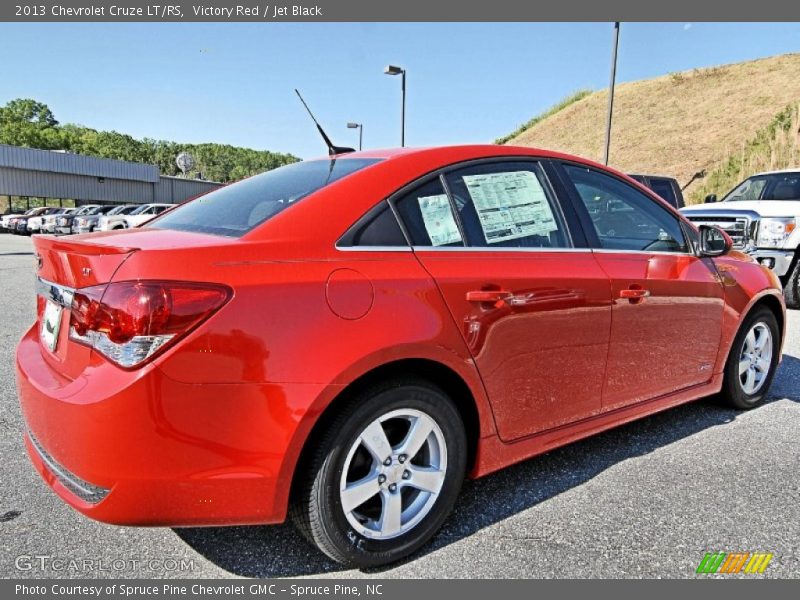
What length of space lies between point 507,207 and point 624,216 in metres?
0.98

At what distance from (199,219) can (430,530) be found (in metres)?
1.59

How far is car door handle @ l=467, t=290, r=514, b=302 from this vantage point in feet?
7.63

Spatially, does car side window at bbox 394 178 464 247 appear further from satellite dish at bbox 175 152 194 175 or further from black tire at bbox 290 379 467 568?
satellite dish at bbox 175 152 194 175

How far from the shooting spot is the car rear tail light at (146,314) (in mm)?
1777

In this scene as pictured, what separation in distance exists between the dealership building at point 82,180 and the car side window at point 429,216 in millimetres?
42721

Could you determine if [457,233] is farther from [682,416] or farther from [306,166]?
[682,416]

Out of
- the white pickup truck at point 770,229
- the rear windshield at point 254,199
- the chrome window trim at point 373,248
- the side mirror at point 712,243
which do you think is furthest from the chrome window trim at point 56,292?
the white pickup truck at point 770,229

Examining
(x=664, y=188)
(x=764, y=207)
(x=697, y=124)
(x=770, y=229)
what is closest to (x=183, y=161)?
(x=697, y=124)

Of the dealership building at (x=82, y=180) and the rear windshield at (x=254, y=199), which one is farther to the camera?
the dealership building at (x=82, y=180)

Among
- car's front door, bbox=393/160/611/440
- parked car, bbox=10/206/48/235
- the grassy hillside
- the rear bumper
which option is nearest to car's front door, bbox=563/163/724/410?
car's front door, bbox=393/160/611/440

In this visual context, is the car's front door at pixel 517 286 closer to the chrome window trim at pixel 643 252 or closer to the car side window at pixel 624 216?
the chrome window trim at pixel 643 252

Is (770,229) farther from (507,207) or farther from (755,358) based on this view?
(507,207)

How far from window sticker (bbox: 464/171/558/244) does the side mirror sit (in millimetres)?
1282
